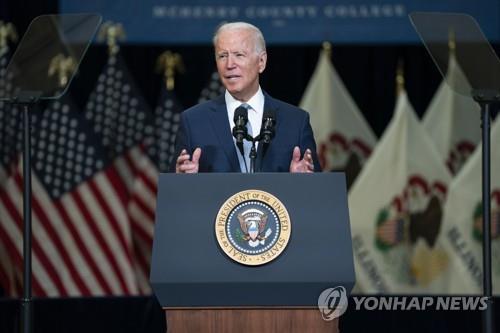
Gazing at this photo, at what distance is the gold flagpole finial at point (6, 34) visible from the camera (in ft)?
25.2

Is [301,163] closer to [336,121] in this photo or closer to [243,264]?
[243,264]

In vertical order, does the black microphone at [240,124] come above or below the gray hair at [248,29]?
below

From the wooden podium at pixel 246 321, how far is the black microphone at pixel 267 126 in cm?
59

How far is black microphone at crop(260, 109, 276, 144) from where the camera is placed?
3.96 metres

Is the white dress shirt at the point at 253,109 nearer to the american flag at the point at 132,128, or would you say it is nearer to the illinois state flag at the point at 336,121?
the american flag at the point at 132,128

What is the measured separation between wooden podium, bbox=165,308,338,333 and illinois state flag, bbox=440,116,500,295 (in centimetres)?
363

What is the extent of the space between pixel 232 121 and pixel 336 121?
3.97m

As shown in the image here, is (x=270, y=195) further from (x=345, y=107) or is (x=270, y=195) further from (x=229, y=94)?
(x=345, y=107)

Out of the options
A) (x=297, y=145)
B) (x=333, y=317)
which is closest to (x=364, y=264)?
(x=297, y=145)

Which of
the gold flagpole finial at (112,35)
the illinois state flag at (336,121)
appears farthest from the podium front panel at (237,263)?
the illinois state flag at (336,121)

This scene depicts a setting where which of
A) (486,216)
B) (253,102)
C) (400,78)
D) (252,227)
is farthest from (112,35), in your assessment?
(252,227)

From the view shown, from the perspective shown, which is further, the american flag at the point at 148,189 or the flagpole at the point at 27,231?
the american flag at the point at 148,189

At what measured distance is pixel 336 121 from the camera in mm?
8211

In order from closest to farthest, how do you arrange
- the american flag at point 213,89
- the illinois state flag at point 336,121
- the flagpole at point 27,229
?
the flagpole at point 27,229
the american flag at point 213,89
the illinois state flag at point 336,121
